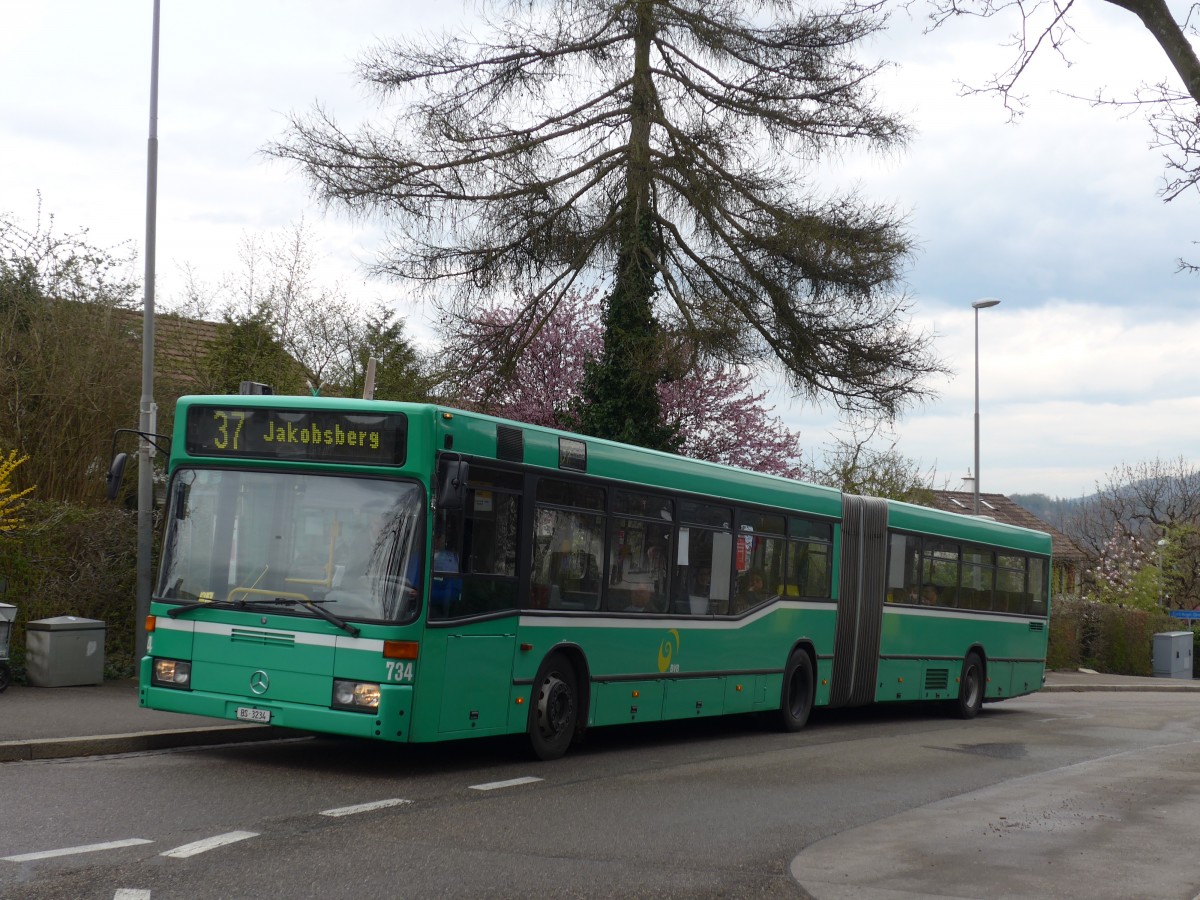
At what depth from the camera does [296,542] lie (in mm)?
10508

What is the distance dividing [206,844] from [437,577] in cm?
341

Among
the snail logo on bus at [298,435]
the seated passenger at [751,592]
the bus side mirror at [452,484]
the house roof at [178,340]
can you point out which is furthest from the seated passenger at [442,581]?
the house roof at [178,340]

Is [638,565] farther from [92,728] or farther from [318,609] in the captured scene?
[92,728]

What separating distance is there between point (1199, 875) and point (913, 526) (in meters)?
12.1

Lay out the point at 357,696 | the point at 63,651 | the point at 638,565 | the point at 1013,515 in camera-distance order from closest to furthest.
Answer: the point at 357,696 → the point at 638,565 → the point at 63,651 → the point at 1013,515

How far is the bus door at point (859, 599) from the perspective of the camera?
1806 centimetres

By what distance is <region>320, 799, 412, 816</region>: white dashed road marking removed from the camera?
870 centimetres

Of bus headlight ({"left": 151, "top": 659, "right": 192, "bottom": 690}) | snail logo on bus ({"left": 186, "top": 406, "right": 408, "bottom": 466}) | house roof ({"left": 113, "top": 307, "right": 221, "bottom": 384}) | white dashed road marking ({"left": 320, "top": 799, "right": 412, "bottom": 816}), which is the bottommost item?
white dashed road marking ({"left": 320, "top": 799, "right": 412, "bottom": 816})

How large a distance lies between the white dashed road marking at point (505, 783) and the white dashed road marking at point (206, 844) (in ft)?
8.80

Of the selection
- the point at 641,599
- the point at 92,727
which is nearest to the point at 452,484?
the point at 641,599

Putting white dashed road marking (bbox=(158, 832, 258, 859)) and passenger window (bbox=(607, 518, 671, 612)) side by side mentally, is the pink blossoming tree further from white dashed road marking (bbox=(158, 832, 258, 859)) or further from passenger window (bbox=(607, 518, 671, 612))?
white dashed road marking (bbox=(158, 832, 258, 859))

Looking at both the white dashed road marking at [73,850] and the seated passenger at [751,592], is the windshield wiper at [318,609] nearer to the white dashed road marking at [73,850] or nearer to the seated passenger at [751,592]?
the white dashed road marking at [73,850]

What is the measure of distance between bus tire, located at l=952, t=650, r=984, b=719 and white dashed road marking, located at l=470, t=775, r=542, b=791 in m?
11.7

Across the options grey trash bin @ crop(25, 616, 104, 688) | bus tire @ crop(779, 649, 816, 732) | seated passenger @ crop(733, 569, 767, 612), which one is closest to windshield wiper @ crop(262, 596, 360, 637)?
grey trash bin @ crop(25, 616, 104, 688)
